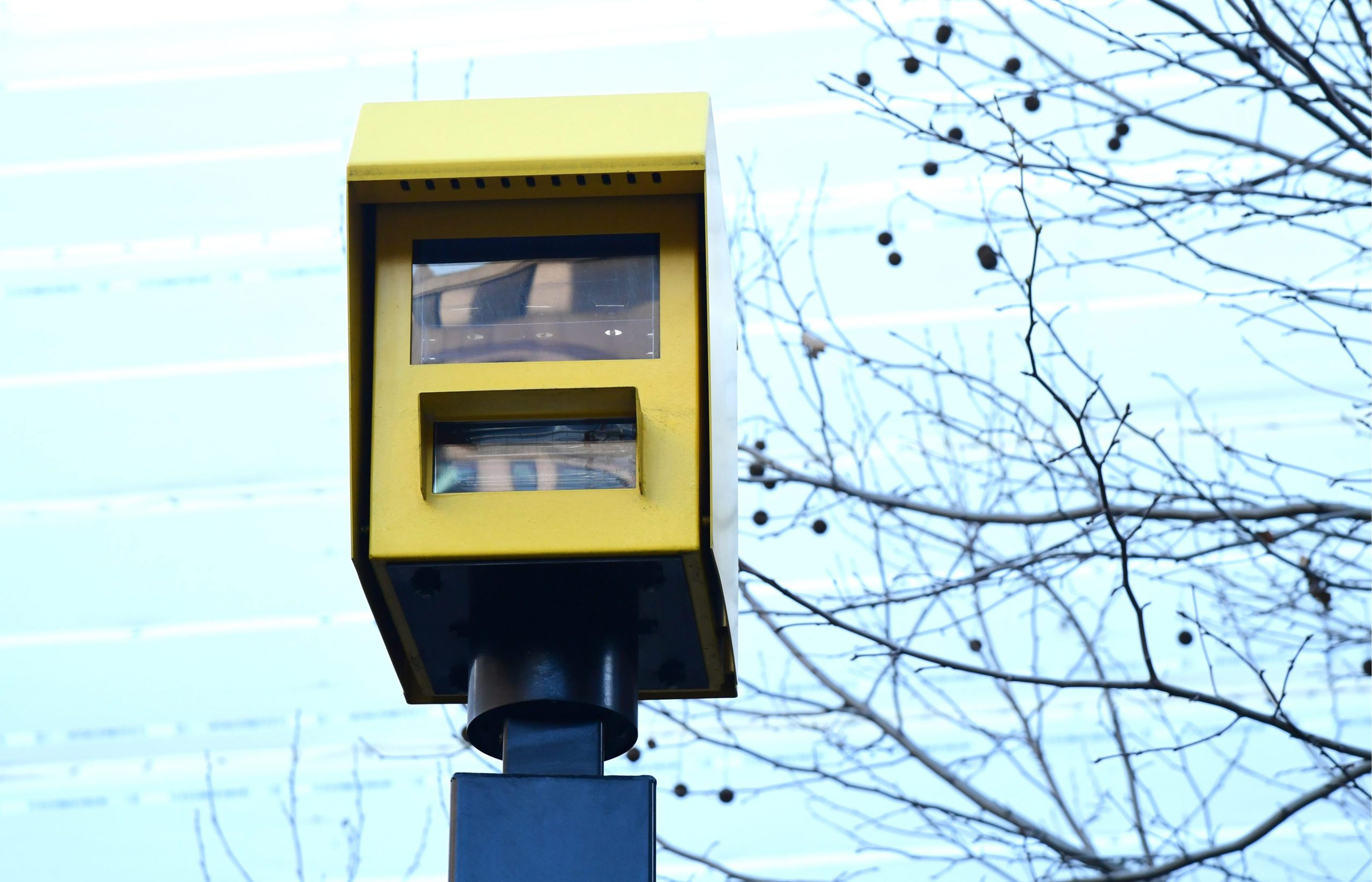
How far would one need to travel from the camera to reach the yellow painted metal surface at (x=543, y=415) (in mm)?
1353

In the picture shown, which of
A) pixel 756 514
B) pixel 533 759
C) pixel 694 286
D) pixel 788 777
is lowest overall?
pixel 788 777

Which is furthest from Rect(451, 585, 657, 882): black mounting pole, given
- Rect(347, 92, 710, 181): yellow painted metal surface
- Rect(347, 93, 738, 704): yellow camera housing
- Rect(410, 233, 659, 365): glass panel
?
Rect(347, 92, 710, 181): yellow painted metal surface

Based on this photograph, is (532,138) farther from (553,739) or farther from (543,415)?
(553,739)

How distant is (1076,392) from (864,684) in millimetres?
1118

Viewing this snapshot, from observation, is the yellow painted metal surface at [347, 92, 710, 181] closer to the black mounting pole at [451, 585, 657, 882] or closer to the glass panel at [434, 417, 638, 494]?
the glass panel at [434, 417, 638, 494]

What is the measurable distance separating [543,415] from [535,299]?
5.1 inches

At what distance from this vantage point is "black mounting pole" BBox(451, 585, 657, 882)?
4.69 feet

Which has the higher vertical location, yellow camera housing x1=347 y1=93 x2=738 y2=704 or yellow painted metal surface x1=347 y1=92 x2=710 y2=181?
yellow painted metal surface x1=347 y1=92 x2=710 y2=181

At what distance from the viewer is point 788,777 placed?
469 cm

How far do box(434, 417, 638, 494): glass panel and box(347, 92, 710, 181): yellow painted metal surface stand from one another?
0.23m

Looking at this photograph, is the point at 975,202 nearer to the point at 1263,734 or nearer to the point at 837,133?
the point at 837,133

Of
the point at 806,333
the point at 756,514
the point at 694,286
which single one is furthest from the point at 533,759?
the point at 806,333

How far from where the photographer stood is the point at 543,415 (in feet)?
4.57

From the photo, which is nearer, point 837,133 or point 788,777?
point 788,777
